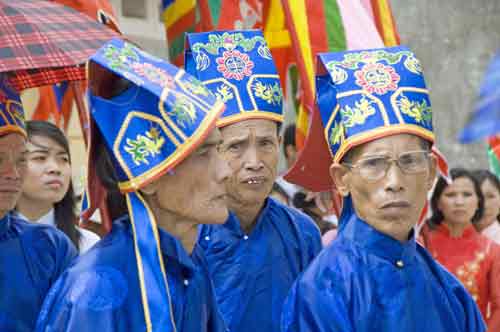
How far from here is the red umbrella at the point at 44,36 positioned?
11.6ft

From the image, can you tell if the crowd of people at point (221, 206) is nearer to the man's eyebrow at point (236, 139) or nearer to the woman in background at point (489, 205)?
the man's eyebrow at point (236, 139)

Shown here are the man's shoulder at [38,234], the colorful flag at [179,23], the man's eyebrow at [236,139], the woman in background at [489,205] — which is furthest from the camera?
the woman in background at [489,205]

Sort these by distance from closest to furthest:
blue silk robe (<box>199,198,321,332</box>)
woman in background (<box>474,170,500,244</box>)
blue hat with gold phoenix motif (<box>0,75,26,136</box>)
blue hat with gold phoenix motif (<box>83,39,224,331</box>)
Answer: blue hat with gold phoenix motif (<box>83,39,224,331</box>) < blue hat with gold phoenix motif (<box>0,75,26,136</box>) < blue silk robe (<box>199,198,321,332</box>) < woman in background (<box>474,170,500,244</box>)

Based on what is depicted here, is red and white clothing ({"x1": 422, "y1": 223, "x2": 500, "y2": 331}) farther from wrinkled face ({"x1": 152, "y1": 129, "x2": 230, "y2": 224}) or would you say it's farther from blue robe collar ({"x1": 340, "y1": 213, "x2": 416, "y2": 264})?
wrinkled face ({"x1": 152, "y1": 129, "x2": 230, "y2": 224})

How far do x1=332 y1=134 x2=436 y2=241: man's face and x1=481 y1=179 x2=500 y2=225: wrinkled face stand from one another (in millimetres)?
4293

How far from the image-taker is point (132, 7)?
9797 millimetres

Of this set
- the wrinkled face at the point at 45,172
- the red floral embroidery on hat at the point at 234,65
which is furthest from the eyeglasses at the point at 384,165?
the wrinkled face at the point at 45,172

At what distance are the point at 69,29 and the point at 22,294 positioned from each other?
101cm

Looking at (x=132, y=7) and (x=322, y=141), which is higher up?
(x=132, y=7)

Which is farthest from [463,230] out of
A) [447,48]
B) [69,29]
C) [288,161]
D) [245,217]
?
[447,48]

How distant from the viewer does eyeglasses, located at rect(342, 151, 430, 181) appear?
3576mm

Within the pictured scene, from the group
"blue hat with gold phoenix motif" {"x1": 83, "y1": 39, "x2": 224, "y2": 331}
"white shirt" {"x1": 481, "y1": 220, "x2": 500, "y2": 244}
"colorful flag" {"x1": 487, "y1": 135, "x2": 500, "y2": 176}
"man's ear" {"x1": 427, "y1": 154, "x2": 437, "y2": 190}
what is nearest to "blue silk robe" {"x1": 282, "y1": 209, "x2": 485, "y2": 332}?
"man's ear" {"x1": 427, "y1": 154, "x2": 437, "y2": 190}

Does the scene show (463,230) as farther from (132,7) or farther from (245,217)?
(132,7)

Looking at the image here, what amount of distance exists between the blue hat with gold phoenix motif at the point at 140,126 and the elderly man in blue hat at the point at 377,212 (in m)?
0.73
